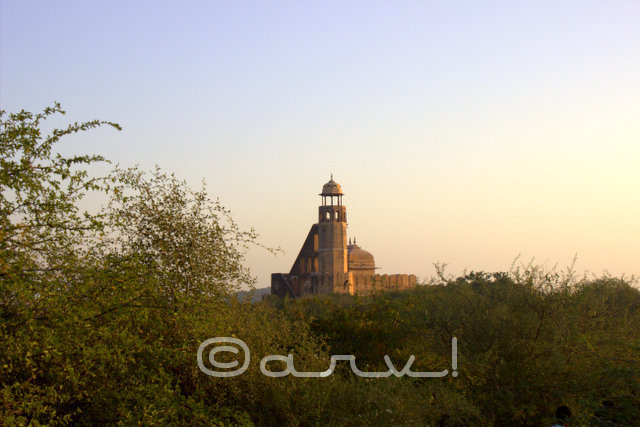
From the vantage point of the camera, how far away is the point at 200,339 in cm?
995

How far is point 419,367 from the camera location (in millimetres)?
12852

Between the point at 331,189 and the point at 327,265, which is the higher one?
the point at 331,189

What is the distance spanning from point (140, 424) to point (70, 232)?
2.55 metres

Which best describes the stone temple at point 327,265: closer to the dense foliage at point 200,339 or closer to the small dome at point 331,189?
the small dome at point 331,189

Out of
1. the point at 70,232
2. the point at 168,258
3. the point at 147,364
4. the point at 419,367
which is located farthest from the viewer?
the point at 419,367

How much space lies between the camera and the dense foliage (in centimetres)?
741

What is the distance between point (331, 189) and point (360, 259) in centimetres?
913

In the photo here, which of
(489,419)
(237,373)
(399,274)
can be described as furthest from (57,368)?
(399,274)

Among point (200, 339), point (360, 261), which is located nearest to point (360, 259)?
point (360, 261)

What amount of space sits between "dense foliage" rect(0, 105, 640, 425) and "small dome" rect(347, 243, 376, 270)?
41819mm

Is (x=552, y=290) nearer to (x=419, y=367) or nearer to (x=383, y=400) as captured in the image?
(x=419, y=367)

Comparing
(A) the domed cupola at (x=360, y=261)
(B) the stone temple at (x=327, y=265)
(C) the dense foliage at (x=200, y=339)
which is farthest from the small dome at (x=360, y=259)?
(C) the dense foliage at (x=200, y=339)

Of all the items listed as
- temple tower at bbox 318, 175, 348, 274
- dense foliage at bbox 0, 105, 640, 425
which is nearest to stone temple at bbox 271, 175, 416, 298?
temple tower at bbox 318, 175, 348, 274

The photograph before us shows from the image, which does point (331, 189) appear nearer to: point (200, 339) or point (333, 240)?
point (333, 240)
